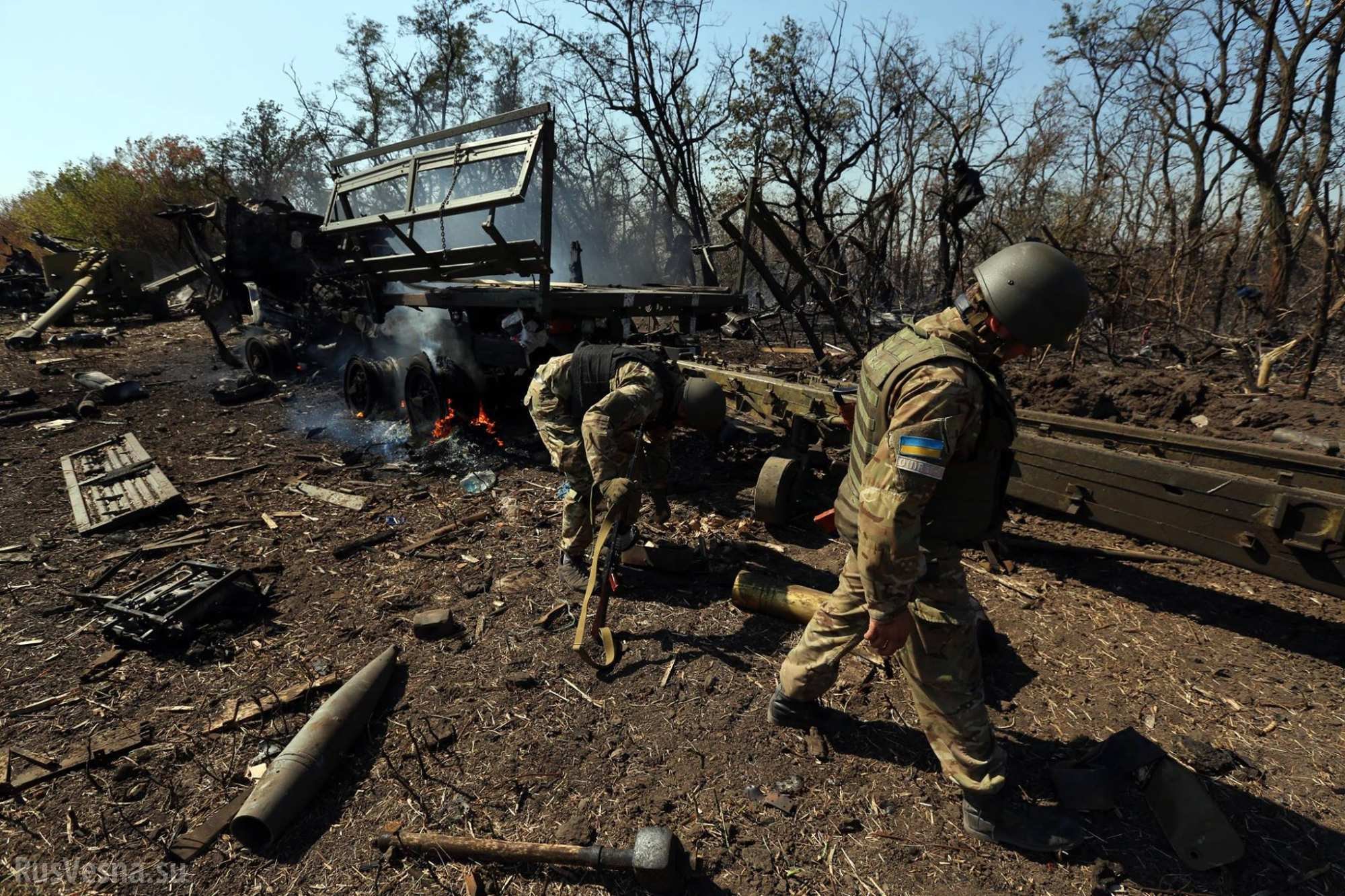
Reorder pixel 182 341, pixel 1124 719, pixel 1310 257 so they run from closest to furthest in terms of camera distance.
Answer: pixel 1124 719 → pixel 1310 257 → pixel 182 341

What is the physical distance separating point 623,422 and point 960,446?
2.02 meters

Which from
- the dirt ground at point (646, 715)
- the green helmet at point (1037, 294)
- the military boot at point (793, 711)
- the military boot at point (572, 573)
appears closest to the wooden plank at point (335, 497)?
the dirt ground at point (646, 715)

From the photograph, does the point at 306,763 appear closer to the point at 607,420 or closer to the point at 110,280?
the point at 607,420

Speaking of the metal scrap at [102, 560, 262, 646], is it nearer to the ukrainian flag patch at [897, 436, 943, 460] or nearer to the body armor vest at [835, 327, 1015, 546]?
the body armor vest at [835, 327, 1015, 546]

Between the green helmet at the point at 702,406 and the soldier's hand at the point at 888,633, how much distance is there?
1.96m

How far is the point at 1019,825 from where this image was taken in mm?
2344

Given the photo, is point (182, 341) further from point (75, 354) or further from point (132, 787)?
point (132, 787)

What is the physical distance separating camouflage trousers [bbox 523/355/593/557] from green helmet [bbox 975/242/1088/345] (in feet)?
8.45

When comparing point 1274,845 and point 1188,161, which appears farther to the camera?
point 1188,161

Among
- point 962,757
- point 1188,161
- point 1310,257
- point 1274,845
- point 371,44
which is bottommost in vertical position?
point 1274,845

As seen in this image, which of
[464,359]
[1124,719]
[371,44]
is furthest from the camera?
[371,44]

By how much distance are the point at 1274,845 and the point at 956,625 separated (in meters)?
1.38

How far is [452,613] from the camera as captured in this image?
3.87 metres

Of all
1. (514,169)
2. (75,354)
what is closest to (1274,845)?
(514,169)
